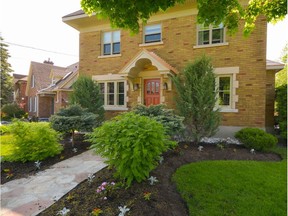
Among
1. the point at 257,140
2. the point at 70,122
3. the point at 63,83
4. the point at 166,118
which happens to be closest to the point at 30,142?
the point at 70,122

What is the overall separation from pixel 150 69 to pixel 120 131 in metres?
7.74

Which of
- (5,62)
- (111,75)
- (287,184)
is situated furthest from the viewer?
(5,62)

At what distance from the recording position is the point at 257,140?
7.32 meters

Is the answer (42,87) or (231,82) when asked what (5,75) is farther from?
(231,82)

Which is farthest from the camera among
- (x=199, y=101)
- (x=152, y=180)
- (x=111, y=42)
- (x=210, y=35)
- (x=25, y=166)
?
(x=111, y=42)

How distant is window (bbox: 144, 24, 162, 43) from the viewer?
37.2 ft

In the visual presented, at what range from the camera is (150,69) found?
36.8ft

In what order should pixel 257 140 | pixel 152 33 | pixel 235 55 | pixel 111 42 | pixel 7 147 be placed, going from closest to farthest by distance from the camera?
pixel 257 140
pixel 7 147
pixel 235 55
pixel 152 33
pixel 111 42

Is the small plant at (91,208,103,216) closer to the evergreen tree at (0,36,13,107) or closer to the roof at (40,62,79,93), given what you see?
the roof at (40,62,79,93)

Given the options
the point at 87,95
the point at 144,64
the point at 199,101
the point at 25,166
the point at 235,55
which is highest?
the point at 235,55

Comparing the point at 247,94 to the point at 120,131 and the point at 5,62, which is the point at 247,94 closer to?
the point at 120,131

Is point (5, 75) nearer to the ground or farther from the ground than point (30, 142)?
farther from the ground

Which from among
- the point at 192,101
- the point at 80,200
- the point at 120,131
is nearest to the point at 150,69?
the point at 192,101

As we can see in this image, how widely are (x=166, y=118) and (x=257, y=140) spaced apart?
3.53 meters
